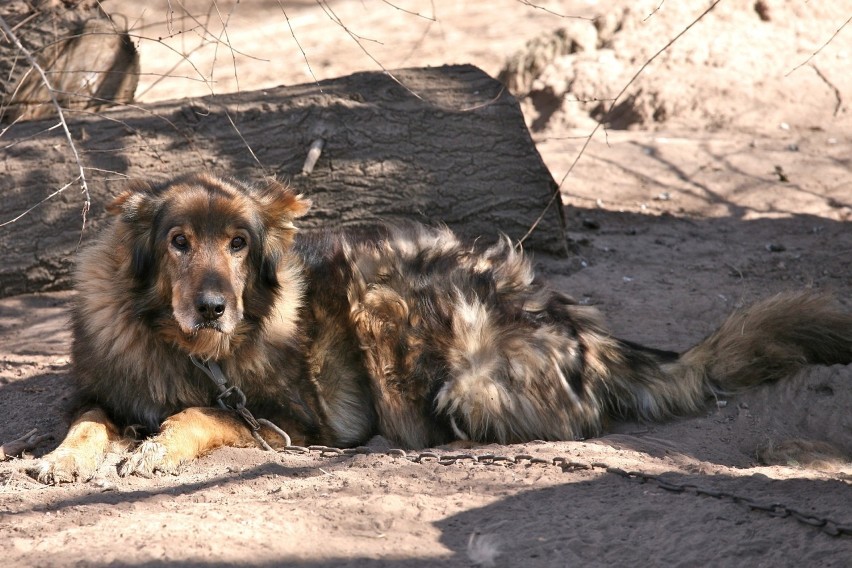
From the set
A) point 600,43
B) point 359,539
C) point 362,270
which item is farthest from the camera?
point 600,43

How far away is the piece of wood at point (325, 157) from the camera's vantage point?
7547 millimetres

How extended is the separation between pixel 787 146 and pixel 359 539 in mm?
8884

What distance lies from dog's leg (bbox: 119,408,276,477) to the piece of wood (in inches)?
108

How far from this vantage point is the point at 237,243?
205 inches

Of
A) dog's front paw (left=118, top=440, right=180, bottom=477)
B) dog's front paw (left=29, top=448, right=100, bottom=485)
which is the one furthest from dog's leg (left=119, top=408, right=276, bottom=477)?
dog's front paw (left=29, top=448, right=100, bottom=485)

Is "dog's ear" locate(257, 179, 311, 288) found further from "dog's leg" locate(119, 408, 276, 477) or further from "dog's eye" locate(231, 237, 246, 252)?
"dog's leg" locate(119, 408, 276, 477)

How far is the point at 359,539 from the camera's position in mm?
3660

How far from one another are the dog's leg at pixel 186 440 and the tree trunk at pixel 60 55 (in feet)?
12.4

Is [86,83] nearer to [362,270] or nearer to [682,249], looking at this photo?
[362,270]

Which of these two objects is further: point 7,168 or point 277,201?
point 7,168

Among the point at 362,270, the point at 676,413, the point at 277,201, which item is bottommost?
the point at 676,413

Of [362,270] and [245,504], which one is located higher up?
[362,270]

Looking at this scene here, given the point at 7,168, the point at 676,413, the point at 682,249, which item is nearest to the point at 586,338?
the point at 676,413

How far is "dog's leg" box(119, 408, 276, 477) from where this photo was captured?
4.79 m
